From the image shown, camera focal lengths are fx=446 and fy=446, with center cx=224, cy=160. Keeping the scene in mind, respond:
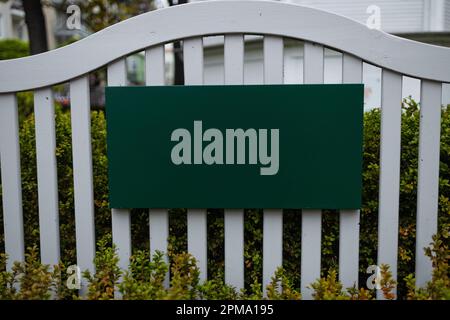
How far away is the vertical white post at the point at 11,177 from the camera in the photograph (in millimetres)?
2686

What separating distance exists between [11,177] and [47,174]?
0.24m

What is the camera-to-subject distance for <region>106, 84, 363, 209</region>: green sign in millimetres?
2443

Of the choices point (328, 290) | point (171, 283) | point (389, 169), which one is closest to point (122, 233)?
point (171, 283)

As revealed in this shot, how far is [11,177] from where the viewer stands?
2.71 meters

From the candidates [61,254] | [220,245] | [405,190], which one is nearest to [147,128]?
[220,245]

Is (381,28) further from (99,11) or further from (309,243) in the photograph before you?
(99,11)

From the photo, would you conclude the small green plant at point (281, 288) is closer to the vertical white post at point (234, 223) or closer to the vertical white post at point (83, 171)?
the vertical white post at point (234, 223)

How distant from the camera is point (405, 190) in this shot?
2.71m

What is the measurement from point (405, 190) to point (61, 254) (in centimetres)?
221

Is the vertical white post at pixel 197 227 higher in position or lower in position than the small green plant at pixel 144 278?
higher

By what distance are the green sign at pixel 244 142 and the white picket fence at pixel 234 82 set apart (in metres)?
0.11

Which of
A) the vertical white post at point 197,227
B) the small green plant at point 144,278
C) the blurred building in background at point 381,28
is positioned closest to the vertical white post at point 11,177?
the small green plant at point 144,278
